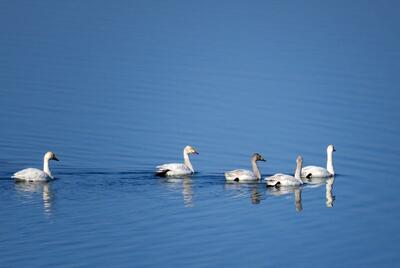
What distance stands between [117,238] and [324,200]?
7087 millimetres

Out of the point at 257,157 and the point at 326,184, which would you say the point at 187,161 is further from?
the point at 326,184

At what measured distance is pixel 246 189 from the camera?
30031 millimetres

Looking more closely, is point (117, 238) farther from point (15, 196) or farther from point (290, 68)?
point (290, 68)

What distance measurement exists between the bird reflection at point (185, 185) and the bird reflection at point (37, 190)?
332 cm

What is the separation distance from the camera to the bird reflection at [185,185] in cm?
2802

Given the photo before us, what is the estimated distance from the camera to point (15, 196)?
2789cm

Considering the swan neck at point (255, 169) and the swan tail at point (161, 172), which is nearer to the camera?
the swan tail at point (161, 172)

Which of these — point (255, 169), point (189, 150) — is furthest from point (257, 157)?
point (189, 150)

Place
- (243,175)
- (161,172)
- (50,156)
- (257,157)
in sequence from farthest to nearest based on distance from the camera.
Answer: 1. (257,157)
2. (161,172)
3. (50,156)
4. (243,175)

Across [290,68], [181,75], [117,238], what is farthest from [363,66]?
[117,238]

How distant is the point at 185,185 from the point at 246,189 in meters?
1.68

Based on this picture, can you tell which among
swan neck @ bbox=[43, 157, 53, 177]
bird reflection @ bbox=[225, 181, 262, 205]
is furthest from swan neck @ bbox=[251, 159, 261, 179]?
swan neck @ bbox=[43, 157, 53, 177]

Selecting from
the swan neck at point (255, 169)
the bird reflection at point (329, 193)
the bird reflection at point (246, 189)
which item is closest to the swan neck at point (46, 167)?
the bird reflection at point (246, 189)

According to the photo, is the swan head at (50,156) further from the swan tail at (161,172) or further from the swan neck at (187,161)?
the swan neck at (187,161)
